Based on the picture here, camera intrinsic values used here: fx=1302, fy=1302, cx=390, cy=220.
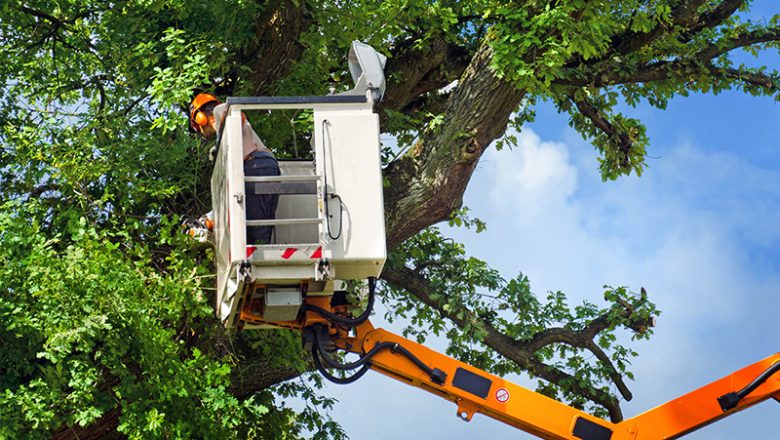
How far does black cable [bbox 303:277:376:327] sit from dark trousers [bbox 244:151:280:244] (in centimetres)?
87

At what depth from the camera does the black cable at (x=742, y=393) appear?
440 inches

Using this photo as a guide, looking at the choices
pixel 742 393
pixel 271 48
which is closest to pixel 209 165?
pixel 271 48

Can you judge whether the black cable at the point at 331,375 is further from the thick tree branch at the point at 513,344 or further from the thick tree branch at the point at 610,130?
the thick tree branch at the point at 610,130

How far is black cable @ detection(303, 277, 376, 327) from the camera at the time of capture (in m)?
10.7

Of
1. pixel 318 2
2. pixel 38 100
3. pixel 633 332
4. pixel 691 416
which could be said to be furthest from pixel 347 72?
pixel 691 416

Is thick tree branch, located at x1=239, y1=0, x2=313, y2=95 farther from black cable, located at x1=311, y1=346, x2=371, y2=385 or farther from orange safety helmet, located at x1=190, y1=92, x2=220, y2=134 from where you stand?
black cable, located at x1=311, y1=346, x2=371, y2=385

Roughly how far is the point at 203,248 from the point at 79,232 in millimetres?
1215

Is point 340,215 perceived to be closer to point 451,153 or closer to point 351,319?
point 351,319

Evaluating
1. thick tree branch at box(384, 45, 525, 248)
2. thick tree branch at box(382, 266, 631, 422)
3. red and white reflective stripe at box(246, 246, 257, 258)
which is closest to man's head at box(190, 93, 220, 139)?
red and white reflective stripe at box(246, 246, 257, 258)

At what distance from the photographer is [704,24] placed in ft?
52.6

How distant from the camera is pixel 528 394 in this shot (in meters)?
11.5

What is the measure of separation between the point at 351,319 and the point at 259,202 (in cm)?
145

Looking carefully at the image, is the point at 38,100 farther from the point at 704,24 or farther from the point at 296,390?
the point at 704,24

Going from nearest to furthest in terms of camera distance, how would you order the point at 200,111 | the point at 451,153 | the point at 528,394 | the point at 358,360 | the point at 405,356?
the point at 358,360
the point at 405,356
the point at 528,394
the point at 200,111
the point at 451,153
